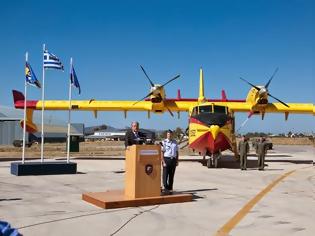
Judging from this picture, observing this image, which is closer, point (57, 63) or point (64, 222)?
point (64, 222)

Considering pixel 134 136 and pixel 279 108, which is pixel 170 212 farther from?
pixel 279 108

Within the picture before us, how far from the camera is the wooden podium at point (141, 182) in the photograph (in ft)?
32.1

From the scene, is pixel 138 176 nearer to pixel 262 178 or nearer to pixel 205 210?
pixel 205 210

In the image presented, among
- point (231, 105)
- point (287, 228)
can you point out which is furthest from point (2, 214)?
point (231, 105)

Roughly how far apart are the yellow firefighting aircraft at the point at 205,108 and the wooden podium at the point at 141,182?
1152 cm

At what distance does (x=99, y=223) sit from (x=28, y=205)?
2674mm

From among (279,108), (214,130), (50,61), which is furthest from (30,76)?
(279,108)

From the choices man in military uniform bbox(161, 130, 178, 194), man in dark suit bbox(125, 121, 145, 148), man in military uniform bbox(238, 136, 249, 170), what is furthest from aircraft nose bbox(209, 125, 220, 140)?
man in dark suit bbox(125, 121, 145, 148)

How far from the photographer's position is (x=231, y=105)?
30406 millimetres

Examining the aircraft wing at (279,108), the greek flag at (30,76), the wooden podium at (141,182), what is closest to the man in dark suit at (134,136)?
the wooden podium at (141,182)

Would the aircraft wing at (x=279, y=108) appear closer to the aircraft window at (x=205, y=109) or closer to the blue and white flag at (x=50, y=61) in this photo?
the aircraft window at (x=205, y=109)

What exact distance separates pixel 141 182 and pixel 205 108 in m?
13.9

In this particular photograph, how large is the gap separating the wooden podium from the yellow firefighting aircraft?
11.5 meters

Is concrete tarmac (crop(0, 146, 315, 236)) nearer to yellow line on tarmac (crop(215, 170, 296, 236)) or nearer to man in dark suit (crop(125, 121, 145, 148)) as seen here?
yellow line on tarmac (crop(215, 170, 296, 236))
